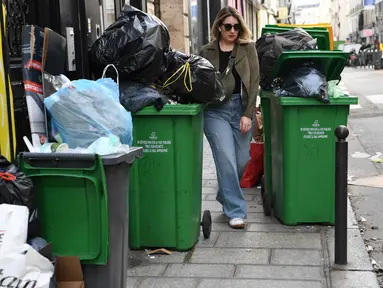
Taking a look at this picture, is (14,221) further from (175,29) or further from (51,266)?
(175,29)

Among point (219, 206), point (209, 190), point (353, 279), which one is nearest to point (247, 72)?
point (219, 206)

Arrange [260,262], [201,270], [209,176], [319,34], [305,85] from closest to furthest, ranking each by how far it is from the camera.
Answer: [201,270] < [260,262] < [305,85] < [319,34] < [209,176]

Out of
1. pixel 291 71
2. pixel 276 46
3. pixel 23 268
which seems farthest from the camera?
pixel 276 46

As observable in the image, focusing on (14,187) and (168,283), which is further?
(168,283)

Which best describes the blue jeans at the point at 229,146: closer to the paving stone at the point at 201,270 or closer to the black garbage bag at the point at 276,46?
the black garbage bag at the point at 276,46

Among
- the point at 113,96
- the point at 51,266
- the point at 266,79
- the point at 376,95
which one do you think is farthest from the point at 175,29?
the point at 376,95

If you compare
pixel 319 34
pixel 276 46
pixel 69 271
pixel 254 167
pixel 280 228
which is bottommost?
pixel 280 228

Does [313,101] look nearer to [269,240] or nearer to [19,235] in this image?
Result: [269,240]

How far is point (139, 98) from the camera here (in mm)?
4277

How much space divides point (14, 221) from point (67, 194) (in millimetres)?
461

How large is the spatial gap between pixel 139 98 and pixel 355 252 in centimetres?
199

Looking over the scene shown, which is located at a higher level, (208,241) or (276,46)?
(276,46)

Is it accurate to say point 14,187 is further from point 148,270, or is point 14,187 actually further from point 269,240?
point 269,240

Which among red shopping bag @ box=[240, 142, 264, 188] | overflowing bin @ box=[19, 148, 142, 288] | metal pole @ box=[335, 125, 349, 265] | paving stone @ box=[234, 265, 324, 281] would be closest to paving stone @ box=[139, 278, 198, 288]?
paving stone @ box=[234, 265, 324, 281]
